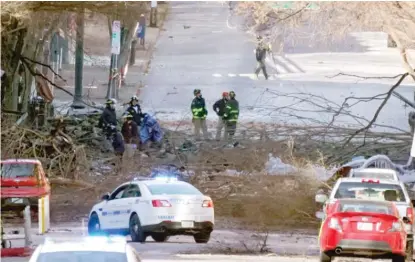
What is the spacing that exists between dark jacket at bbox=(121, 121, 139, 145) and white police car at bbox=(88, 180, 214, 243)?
8.69 m

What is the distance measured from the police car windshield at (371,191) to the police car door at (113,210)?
455cm

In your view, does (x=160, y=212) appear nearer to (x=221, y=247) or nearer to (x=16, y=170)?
(x=221, y=247)

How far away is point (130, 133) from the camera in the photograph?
31062 millimetres

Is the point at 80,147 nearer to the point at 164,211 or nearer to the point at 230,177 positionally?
the point at 230,177

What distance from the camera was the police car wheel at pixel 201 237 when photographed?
2194cm

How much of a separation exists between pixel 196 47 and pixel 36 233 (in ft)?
106

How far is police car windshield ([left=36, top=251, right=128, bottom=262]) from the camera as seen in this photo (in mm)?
11828

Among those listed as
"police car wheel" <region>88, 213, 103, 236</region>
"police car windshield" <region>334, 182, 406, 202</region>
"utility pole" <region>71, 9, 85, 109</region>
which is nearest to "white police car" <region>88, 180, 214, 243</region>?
"police car wheel" <region>88, 213, 103, 236</region>

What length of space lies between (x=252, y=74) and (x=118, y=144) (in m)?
18.3

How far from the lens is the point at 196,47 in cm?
5522

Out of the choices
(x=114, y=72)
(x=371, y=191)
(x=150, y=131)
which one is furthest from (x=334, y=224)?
(x=114, y=72)

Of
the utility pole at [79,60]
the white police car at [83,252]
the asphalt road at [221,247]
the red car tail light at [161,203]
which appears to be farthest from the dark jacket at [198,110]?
the white police car at [83,252]

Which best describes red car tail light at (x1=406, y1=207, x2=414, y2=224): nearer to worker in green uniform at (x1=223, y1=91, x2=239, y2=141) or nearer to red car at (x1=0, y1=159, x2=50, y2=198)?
red car at (x1=0, y1=159, x2=50, y2=198)

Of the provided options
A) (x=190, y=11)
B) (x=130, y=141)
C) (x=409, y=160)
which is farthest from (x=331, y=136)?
(x=190, y=11)
